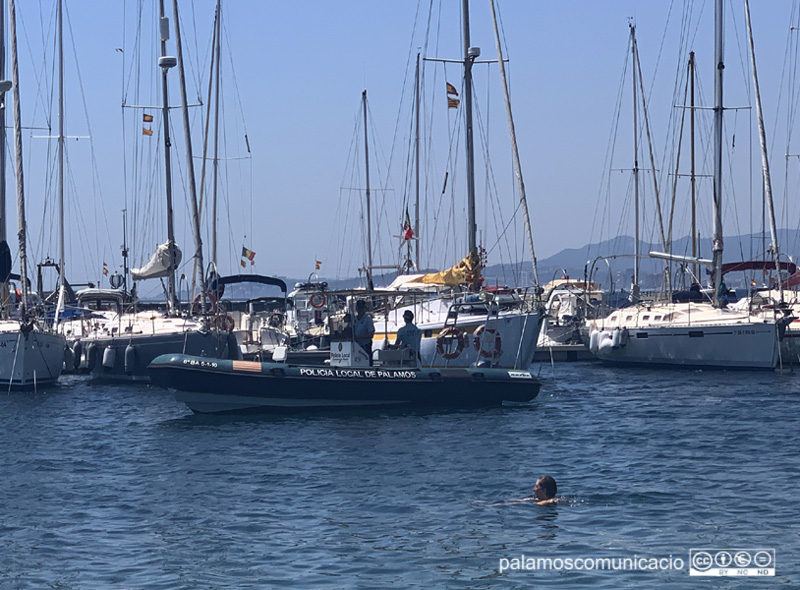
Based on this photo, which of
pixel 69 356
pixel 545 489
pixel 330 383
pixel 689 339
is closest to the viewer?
pixel 545 489

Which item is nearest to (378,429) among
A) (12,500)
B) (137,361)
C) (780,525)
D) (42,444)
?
(42,444)

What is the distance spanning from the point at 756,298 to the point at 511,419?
16.9 metres

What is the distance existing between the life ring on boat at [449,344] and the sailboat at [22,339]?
9.98 m

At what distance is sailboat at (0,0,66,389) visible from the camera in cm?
2800

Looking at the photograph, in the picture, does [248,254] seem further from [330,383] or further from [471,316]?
[330,383]

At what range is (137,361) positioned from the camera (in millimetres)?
31391

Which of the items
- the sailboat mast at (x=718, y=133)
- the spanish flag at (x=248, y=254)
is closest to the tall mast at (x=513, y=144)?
the sailboat mast at (x=718, y=133)

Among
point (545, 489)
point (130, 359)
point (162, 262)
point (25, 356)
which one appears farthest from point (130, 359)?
point (545, 489)

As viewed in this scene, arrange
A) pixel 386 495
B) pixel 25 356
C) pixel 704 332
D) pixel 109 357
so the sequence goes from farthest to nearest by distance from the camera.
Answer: pixel 704 332
pixel 109 357
pixel 25 356
pixel 386 495

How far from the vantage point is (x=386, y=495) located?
1566 centimetres

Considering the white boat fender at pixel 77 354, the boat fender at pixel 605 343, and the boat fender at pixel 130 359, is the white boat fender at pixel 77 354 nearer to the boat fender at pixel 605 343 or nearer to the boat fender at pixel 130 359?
the boat fender at pixel 130 359

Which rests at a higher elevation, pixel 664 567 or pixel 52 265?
pixel 52 265

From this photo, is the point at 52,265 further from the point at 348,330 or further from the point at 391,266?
Answer: the point at 348,330

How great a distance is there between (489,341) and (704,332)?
974 centimetres
